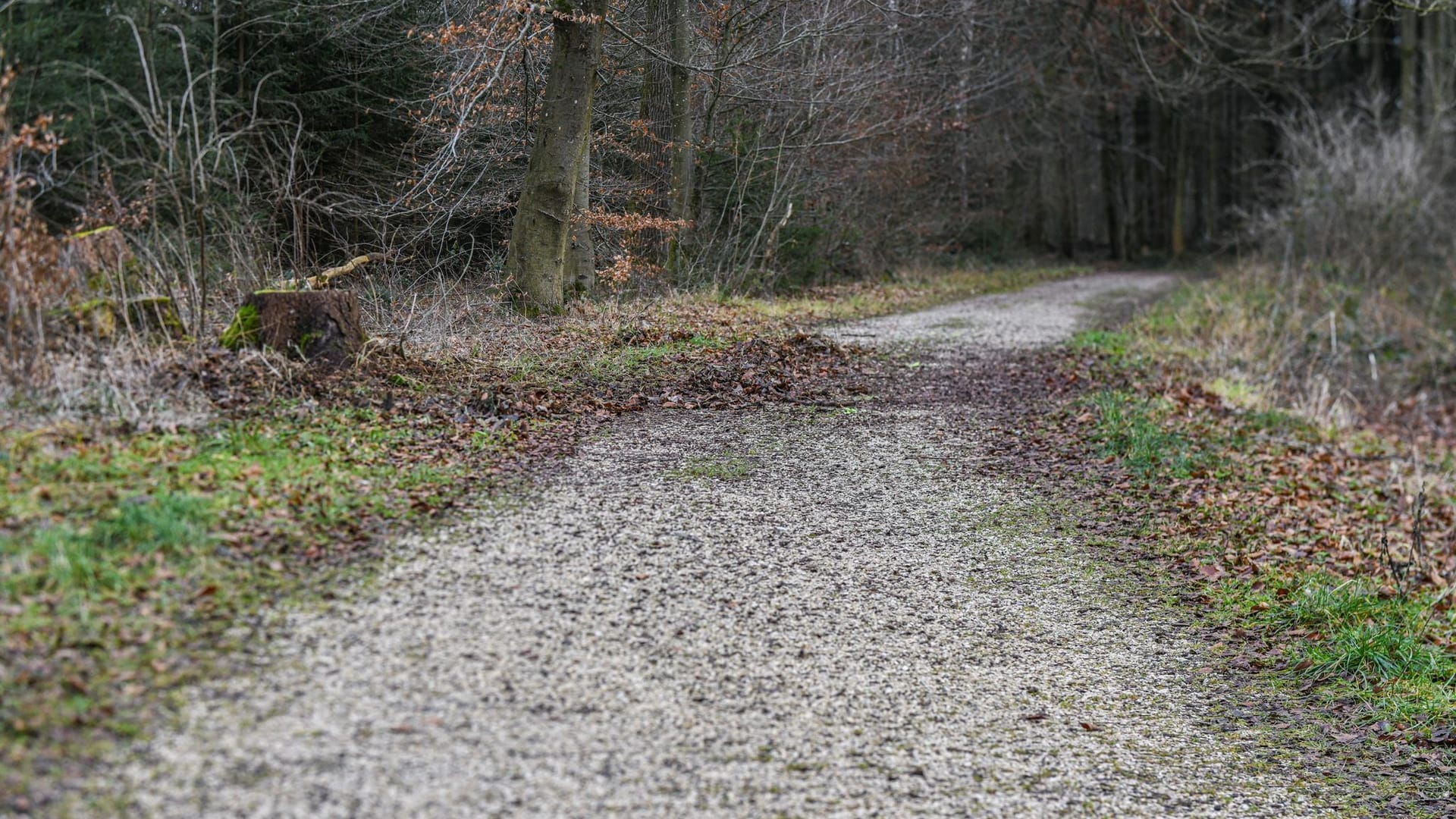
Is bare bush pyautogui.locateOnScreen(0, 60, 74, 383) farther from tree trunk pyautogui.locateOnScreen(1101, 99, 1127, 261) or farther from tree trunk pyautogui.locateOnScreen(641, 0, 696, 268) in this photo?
tree trunk pyautogui.locateOnScreen(1101, 99, 1127, 261)

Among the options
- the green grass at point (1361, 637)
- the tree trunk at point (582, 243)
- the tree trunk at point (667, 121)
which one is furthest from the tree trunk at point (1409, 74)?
the green grass at point (1361, 637)

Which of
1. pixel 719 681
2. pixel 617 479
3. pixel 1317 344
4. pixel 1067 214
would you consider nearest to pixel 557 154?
pixel 617 479

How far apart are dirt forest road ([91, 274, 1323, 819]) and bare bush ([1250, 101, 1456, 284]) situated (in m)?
15.0

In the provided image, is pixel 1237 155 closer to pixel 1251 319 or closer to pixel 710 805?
pixel 1251 319

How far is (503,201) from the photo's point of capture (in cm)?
1241

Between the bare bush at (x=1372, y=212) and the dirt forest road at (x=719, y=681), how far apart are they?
49.2 ft

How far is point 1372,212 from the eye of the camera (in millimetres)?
18453

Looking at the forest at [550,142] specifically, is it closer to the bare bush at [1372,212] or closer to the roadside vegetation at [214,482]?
the bare bush at [1372,212]

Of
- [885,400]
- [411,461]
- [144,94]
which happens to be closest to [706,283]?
[885,400]

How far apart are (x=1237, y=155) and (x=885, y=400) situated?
34.7 m

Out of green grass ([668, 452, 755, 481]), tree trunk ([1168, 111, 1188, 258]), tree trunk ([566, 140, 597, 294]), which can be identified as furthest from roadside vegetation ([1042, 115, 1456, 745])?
tree trunk ([1168, 111, 1188, 258])

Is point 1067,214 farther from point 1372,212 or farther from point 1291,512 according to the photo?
point 1291,512

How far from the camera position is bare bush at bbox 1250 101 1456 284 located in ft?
60.2

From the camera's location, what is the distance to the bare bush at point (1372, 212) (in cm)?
1834
